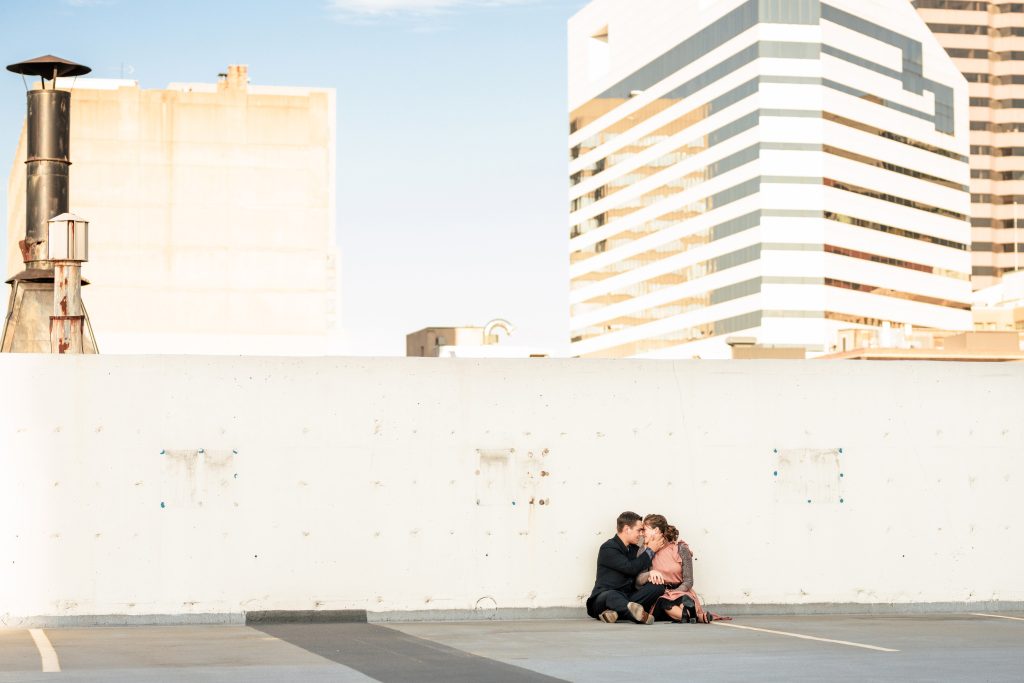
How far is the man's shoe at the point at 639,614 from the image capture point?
45.4 feet

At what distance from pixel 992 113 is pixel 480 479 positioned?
18637 centimetres

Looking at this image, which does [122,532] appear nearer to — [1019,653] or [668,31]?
[1019,653]

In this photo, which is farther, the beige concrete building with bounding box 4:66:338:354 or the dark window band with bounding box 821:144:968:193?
the dark window band with bounding box 821:144:968:193

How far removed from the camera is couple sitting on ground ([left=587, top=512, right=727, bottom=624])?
46.0ft

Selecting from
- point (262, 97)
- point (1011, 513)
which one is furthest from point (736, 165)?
point (1011, 513)

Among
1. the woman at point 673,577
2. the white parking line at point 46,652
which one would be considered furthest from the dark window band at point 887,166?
the white parking line at point 46,652

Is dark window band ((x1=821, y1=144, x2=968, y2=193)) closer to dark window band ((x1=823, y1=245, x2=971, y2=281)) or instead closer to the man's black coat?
dark window band ((x1=823, y1=245, x2=971, y2=281))

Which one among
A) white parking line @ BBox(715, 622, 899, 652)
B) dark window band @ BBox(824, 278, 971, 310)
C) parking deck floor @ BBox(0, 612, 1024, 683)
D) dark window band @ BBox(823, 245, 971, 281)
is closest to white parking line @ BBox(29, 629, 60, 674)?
parking deck floor @ BBox(0, 612, 1024, 683)

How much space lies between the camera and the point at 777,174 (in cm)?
15012

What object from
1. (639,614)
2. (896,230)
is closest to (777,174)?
(896,230)

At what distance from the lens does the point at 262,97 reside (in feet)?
217

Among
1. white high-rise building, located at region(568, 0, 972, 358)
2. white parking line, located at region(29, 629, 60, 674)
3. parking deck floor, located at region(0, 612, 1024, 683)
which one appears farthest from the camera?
white high-rise building, located at region(568, 0, 972, 358)

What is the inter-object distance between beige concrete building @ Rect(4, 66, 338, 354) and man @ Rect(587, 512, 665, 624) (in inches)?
1966

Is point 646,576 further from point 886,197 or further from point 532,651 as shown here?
point 886,197
